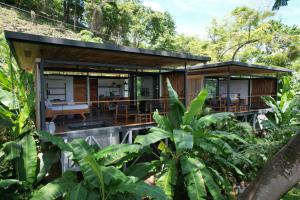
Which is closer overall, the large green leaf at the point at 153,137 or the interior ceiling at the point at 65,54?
the large green leaf at the point at 153,137

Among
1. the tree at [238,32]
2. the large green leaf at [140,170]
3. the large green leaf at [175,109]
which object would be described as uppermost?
the tree at [238,32]

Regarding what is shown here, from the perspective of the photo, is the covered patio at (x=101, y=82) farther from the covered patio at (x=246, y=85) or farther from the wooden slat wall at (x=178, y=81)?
the covered patio at (x=246, y=85)

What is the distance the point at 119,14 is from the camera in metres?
29.1

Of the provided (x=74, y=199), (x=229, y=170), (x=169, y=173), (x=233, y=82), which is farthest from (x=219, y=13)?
(x=74, y=199)

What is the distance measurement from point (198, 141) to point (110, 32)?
90.9 feet

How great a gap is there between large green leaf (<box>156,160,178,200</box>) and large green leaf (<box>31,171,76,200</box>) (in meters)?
1.97

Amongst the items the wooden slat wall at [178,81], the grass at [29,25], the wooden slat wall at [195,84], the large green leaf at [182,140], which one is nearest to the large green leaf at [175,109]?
the large green leaf at [182,140]


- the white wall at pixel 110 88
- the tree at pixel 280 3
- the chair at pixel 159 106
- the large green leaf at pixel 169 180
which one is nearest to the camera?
the tree at pixel 280 3

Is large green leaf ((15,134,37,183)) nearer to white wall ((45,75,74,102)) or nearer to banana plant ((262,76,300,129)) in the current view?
white wall ((45,75,74,102))

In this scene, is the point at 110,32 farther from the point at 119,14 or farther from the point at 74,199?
the point at 74,199

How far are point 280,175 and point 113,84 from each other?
12.7m

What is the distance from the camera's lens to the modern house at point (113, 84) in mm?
7234

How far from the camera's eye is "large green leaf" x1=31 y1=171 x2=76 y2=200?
164 inches

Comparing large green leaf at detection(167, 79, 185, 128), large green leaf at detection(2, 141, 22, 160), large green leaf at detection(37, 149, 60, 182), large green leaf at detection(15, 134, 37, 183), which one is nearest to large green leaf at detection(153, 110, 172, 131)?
large green leaf at detection(167, 79, 185, 128)
